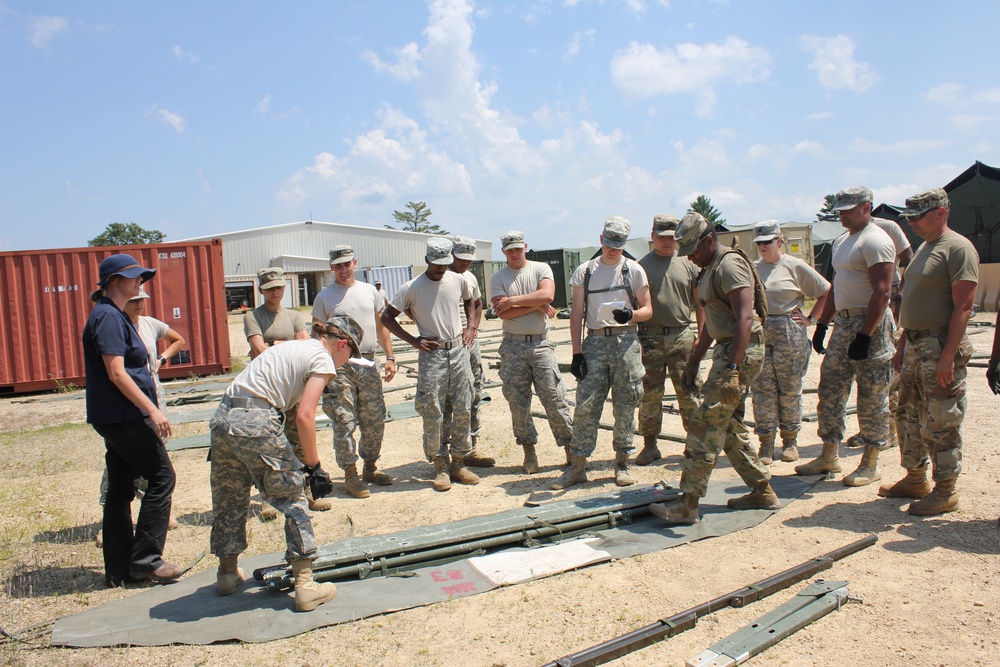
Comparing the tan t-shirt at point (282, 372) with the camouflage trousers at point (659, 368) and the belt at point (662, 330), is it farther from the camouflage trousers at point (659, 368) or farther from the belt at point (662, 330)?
the belt at point (662, 330)

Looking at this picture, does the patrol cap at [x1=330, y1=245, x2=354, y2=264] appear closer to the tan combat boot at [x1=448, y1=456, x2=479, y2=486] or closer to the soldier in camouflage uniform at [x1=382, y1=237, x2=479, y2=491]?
the soldier in camouflage uniform at [x1=382, y1=237, x2=479, y2=491]

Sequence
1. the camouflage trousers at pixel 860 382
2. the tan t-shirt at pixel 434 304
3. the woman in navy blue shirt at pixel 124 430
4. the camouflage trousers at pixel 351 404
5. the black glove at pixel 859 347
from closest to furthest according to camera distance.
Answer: the woman in navy blue shirt at pixel 124 430
the black glove at pixel 859 347
the camouflage trousers at pixel 860 382
the camouflage trousers at pixel 351 404
the tan t-shirt at pixel 434 304

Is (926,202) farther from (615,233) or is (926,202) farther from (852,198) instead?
(615,233)

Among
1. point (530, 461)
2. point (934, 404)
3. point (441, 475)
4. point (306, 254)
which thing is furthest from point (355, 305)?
point (306, 254)

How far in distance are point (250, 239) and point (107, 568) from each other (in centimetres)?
4687

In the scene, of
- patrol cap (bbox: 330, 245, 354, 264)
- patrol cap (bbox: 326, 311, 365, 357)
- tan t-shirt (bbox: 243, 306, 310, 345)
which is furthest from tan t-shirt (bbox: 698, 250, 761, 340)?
tan t-shirt (bbox: 243, 306, 310, 345)

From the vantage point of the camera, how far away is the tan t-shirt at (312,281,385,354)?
597 centimetres

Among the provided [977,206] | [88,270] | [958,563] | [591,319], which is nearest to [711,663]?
[958,563]

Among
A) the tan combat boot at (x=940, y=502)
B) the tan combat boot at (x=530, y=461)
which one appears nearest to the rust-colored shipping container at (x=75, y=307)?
the tan combat boot at (x=530, y=461)

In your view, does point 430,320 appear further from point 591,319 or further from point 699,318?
point 699,318

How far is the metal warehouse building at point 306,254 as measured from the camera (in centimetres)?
4175

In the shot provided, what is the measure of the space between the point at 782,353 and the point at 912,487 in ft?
4.79

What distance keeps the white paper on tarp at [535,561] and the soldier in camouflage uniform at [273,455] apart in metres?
0.86

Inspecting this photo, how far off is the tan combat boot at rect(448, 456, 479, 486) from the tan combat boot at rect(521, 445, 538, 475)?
459mm
